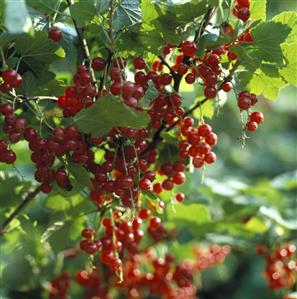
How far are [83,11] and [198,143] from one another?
378mm

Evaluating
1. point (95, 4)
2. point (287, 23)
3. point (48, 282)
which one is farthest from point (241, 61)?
point (48, 282)

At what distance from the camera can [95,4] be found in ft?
4.09

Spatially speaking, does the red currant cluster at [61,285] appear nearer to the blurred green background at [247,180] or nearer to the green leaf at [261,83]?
the blurred green background at [247,180]

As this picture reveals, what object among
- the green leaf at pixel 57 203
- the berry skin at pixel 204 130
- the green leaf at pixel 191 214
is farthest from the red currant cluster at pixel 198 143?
the green leaf at pixel 191 214

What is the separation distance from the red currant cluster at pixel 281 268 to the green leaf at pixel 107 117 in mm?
1245

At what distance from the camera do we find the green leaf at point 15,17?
3.54ft

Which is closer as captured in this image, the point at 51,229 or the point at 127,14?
the point at 127,14

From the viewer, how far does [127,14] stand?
1319 mm

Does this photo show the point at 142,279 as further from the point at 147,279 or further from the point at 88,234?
the point at 88,234

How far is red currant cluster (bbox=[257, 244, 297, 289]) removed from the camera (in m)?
2.27

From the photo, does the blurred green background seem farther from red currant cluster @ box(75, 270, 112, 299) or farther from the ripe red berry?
the ripe red berry

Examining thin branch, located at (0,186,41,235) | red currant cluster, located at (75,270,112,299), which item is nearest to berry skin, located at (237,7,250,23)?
thin branch, located at (0,186,41,235)

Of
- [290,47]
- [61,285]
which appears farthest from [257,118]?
[61,285]

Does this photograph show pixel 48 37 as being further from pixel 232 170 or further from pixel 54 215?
pixel 232 170
